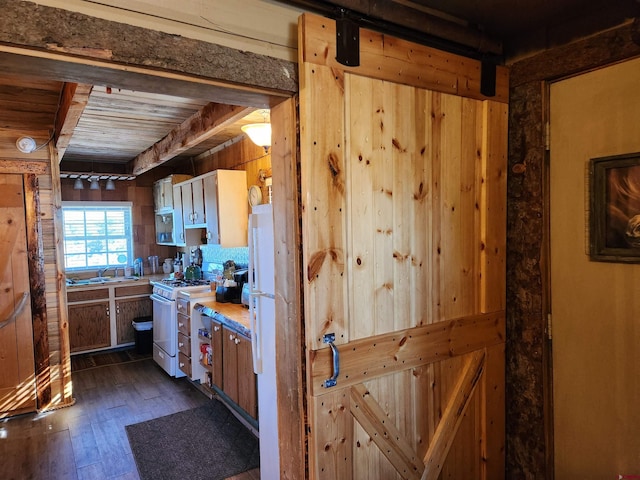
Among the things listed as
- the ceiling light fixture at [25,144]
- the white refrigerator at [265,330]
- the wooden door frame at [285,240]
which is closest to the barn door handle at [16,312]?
the ceiling light fixture at [25,144]

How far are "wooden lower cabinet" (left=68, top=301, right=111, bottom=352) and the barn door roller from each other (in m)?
4.83

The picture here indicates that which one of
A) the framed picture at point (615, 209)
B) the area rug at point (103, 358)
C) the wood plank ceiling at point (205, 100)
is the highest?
the wood plank ceiling at point (205, 100)

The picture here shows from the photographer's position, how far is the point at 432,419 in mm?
1956

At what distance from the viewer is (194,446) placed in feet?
9.78

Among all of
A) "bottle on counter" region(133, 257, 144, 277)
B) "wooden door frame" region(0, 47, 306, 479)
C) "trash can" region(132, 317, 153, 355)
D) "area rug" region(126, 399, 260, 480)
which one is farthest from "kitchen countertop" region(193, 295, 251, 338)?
"bottle on counter" region(133, 257, 144, 277)

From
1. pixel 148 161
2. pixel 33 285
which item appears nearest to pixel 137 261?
pixel 148 161

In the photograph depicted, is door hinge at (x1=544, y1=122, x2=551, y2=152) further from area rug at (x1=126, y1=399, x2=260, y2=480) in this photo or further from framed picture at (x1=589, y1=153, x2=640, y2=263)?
area rug at (x1=126, y1=399, x2=260, y2=480)

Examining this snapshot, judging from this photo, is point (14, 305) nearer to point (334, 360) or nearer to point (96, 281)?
point (96, 281)

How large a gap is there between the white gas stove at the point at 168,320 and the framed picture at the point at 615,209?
3555mm

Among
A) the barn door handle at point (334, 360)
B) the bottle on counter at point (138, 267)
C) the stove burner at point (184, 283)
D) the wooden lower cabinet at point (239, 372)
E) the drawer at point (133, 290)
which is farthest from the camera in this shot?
the bottle on counter at point (138, 267)

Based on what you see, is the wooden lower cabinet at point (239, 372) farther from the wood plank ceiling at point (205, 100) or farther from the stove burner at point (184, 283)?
the wood plank ceiling at point (205, 100)

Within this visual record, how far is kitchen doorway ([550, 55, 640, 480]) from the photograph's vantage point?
5.84 ft

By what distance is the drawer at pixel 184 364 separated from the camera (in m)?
4.03

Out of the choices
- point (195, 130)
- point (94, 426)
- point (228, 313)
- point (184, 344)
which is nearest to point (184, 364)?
point (184, 344)
